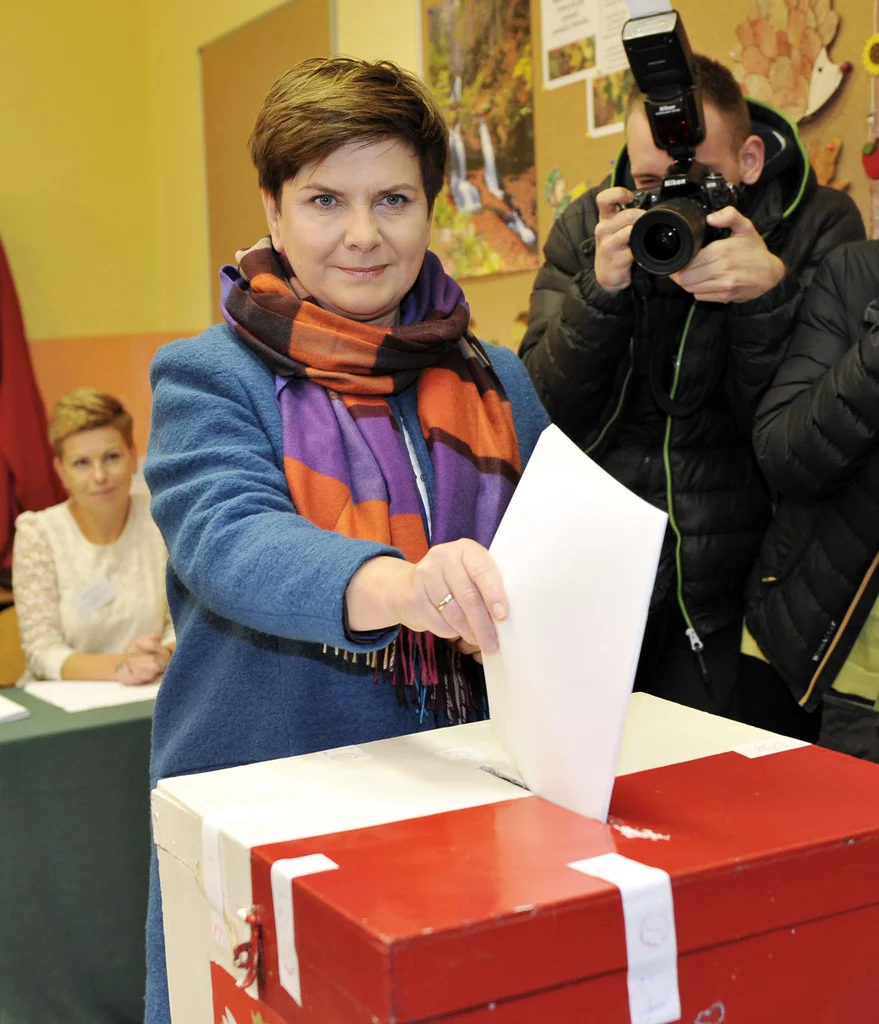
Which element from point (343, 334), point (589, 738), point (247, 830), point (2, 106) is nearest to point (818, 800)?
point (589, 738)

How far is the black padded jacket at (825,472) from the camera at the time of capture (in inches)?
56.2

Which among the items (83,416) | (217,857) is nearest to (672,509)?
(217,857)

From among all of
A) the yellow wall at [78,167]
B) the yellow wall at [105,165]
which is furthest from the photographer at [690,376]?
the yellow wall at [78,167]

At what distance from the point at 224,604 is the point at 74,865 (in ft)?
4.08

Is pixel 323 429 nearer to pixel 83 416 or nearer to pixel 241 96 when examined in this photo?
pixel 83 416

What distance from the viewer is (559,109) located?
2.49m

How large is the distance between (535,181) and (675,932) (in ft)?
7.03

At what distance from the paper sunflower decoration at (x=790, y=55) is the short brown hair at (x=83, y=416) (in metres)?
1.50

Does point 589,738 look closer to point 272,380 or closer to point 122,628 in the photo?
point 272,380

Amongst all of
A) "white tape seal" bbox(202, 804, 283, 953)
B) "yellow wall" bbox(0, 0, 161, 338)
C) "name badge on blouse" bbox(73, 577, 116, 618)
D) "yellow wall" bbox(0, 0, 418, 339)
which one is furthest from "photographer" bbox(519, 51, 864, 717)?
"yellow wall" bbox(0, 0, 161, 338)

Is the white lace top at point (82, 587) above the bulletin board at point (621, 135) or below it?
below

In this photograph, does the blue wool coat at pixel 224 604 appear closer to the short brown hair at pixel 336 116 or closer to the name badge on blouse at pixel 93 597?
the short brown hair at pixel 336 116

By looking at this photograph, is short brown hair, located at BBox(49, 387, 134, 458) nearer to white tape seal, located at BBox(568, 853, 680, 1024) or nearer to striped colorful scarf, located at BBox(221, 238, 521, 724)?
striped colorful scarf, located at BBox(221, 238, 521, 724)

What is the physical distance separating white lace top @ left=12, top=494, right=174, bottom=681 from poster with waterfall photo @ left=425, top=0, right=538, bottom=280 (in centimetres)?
98
